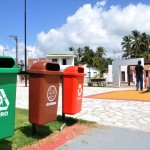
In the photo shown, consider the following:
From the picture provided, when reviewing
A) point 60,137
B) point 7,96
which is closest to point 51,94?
point 60,137

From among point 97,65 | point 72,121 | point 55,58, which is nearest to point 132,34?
point 97,65

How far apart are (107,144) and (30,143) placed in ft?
4.55

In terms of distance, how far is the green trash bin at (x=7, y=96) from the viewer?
431 centimetres

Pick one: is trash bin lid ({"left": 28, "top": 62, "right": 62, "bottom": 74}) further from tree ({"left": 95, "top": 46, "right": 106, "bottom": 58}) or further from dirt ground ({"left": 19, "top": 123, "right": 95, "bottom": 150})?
tree ({"left": 95, "top": 46, "right": 106, "bottom": 58})

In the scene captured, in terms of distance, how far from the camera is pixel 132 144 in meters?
5.54

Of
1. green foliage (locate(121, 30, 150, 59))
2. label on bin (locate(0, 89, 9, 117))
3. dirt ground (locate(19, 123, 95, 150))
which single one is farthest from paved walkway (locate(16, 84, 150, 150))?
green foliage (locate(121, 30, 150, 59))

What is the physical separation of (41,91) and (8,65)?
89 centimetres

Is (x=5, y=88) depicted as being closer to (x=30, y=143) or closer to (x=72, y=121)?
(x=30, y=143)

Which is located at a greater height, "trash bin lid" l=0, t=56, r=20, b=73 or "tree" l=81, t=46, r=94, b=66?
"tree" l=81, t=46, r=94, b=66

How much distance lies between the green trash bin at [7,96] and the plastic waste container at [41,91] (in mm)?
804

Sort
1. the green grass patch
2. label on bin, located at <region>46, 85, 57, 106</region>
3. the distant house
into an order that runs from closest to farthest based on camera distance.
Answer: the green grass patch → label on bin, located at <region>46, 85, 57, 106</region> → the distant house

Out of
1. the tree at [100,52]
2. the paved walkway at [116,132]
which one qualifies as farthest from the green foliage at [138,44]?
the paved walkway at [116,132]

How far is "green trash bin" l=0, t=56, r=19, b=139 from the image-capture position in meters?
4.31

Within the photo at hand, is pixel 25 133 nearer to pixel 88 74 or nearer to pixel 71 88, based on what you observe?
pixel 71 88
